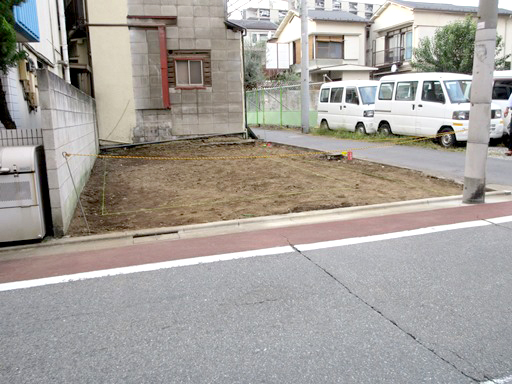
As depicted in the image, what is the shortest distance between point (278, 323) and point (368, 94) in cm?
1624

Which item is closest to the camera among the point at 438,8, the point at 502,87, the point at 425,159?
the point at 425,159

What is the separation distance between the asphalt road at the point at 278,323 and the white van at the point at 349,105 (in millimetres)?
13598

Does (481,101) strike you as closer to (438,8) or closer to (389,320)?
(389,320)

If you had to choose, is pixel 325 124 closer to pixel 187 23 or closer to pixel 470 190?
pixel 187 23

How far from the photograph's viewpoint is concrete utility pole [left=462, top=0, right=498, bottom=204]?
23.2ft

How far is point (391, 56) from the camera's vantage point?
117 ft

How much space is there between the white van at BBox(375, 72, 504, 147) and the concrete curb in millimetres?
6380

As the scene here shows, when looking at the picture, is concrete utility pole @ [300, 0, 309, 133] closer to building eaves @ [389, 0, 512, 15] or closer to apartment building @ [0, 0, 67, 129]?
apartment building @ [0, 0, 67, 129]

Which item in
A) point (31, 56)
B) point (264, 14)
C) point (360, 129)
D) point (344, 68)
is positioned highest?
point (264, 14)

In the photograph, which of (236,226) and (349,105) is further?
(349,105)

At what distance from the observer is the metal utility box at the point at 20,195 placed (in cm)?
565

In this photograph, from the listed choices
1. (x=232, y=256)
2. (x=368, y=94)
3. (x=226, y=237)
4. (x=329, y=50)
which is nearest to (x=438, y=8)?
(x=329, y=50)

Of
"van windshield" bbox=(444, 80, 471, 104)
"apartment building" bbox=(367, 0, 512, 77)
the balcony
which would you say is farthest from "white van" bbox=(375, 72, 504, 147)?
"apartment building" bbox=(367, 0, 512, 77)

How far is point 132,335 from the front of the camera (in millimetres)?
3426
